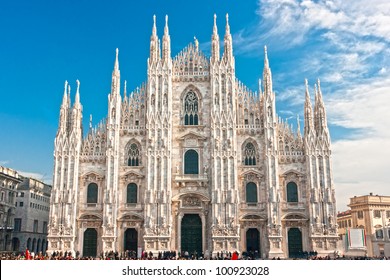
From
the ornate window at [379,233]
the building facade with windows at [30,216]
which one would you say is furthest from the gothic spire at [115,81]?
the ornate window at [379,233]

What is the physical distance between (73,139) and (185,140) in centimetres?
1128

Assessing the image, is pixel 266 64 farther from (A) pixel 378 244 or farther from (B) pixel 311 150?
(A) pixel 378 244

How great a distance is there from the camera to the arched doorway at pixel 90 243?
46375 mm

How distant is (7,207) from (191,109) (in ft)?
91.9

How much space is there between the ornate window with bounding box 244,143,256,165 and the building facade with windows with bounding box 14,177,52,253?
32668 millimetres

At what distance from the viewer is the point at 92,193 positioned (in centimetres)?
4753

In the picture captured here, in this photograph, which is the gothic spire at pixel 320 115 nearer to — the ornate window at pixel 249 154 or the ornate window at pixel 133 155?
the ornate window at pixel 249 154

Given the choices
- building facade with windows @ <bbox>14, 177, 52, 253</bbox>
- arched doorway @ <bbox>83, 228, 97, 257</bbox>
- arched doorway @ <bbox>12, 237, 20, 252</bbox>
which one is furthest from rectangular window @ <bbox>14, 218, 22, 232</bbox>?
arched doorway @ <bbox>83, 228, 97, 257</bbox>

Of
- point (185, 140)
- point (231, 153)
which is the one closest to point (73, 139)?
point (185, 140)

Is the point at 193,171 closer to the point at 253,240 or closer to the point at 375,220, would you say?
the point at 253,240

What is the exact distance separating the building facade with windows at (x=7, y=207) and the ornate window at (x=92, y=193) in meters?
16.9
